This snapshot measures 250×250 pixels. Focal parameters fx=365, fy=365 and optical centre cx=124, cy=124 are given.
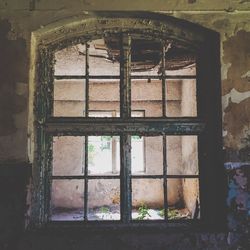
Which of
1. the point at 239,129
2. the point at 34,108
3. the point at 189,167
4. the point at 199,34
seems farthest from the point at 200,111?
the point at 189,167

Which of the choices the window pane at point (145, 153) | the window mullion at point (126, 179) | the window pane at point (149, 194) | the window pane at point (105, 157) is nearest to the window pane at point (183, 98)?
the window pane at point (145, 153)

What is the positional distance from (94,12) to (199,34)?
0.79 m

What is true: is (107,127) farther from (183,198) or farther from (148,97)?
(183,198)

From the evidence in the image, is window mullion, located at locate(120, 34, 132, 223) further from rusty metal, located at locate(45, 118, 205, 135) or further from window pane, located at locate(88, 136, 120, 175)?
window pane, located at locate(88, 136, 120, 175)

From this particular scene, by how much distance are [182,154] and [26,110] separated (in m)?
5.25

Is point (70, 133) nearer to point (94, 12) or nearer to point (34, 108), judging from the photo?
point (34, 108)

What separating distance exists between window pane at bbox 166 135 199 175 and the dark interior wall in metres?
4.06

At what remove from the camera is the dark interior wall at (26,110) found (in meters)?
2.45

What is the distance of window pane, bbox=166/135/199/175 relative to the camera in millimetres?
6961

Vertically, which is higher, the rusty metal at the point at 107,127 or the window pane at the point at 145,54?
the window pane at the point at 145,54

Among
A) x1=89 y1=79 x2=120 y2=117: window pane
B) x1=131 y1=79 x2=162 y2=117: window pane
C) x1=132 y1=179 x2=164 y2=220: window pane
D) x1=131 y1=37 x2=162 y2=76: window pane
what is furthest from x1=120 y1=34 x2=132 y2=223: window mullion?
x1=132 y1=179 x2=164 y2=220: window pane

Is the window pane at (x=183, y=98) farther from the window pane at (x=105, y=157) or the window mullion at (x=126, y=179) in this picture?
the window mullion at (x=126, y=179)

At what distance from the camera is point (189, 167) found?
7.36m

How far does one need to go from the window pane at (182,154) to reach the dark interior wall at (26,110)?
13.3ft
